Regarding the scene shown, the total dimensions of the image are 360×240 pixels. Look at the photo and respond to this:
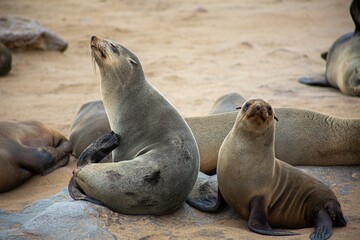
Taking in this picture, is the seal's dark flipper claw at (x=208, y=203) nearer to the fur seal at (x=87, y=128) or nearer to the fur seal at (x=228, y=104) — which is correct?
the fur seal at (x=87, y=128)

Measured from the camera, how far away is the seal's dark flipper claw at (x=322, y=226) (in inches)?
163

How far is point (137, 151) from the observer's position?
4.82 meters

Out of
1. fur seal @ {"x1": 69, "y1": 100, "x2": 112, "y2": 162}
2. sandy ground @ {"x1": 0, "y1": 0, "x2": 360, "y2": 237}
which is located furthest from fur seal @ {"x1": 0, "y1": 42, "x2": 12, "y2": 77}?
fur seal @ {"x1": 69, "y1": 100, "x2": 112, "y2": 162}

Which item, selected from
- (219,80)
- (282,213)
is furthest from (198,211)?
(219,80)

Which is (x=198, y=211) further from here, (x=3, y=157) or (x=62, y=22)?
(x=62, y=22)

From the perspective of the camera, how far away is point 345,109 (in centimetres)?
734

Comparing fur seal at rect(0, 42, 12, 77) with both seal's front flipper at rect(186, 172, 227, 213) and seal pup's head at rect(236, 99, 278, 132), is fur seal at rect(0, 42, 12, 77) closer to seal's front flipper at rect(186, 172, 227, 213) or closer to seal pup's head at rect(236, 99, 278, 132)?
seal's front flipper at rect(186, 172, 227, 213)

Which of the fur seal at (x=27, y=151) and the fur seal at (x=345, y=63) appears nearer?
the fur seal at (x=27, y=151)

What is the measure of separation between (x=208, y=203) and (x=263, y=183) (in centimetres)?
56

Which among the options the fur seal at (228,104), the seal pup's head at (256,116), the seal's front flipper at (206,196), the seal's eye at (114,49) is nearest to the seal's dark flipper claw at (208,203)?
the seal's front flipper at (206,196)

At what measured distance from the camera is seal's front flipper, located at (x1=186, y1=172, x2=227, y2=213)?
4832mm

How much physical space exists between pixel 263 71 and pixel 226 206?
5.50 meters

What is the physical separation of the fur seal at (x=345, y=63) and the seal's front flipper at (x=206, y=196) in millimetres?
3603

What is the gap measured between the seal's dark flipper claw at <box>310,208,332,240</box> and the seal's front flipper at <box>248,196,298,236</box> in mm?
171
